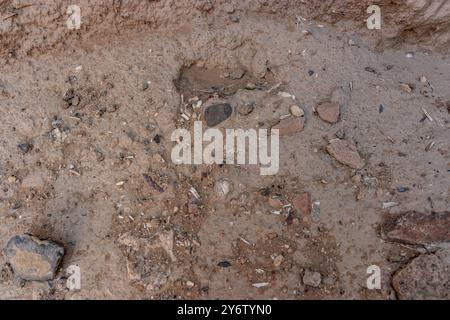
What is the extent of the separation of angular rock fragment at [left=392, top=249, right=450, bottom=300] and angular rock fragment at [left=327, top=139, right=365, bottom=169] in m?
0.51

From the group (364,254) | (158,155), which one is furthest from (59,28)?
(364,254)

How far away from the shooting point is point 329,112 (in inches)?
99.7

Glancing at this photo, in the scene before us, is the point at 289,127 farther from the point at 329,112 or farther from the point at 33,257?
the point at 33,257

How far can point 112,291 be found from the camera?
2.20 meters

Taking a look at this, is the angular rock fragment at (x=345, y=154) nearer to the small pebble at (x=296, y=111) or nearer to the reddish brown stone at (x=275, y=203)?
the small pebble at (x=296, y=111)

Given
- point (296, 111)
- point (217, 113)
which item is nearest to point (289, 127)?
point (296, 111)

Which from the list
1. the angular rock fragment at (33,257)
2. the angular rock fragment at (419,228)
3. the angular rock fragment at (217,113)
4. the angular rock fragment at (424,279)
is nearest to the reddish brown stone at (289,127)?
the angular rock fragment at (217,113)

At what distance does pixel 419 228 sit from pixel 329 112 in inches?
27.5

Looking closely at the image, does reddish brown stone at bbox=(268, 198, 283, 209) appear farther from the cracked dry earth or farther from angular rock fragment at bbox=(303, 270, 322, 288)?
angular rock fragment at bbox=(303, 270, 322, 288)

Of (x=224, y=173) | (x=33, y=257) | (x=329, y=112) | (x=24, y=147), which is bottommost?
(x=33, y=257)

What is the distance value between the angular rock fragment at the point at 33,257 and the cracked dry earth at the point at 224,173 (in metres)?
0.06

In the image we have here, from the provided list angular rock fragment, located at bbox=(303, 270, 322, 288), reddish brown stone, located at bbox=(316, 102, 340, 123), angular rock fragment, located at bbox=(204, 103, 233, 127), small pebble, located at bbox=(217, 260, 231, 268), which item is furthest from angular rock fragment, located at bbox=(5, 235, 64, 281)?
reddish brown stone, located at bbox=(316, 102, 340, 123)

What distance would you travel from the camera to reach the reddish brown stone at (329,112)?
2527 millimetres

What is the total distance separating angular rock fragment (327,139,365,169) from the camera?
95.6 inches
